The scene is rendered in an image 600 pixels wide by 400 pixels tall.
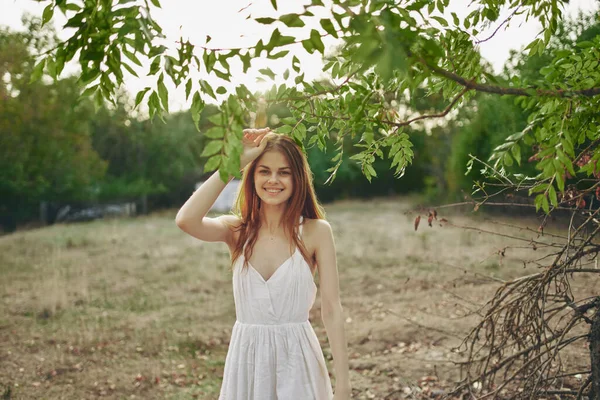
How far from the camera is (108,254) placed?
12469 mm

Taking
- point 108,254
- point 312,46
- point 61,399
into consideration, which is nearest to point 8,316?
point 61,399

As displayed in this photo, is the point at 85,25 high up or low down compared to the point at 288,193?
up

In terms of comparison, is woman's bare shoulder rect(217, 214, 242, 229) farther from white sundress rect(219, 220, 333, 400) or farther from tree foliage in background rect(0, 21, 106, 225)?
tree foliage in background rect(0, 21, 106, 225)

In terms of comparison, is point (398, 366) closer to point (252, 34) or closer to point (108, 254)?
point (252, 34)

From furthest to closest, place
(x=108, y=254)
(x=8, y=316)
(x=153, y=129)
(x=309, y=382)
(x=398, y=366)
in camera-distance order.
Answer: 1. (x=153, y=129)
2. (x=108, y=254)
3. (x=8, y=316)
4. (x=398, y=366)
5. (x=309, y=382)

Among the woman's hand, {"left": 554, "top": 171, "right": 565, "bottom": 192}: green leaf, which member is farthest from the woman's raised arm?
{"left": 554, "top": 171, "right": 565, "bottom": 192}: green leaf

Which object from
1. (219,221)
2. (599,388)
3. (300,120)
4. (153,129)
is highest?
(153,129)

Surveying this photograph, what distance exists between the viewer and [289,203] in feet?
8.66

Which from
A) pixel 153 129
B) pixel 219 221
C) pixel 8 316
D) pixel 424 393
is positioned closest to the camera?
pixel 219 221

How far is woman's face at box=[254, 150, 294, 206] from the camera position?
98.7 inches

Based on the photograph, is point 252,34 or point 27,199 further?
point 27,199

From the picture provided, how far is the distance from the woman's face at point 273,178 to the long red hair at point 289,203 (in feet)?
0.08

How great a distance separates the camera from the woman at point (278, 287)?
240 cm

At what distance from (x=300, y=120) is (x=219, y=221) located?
67 centimetres
